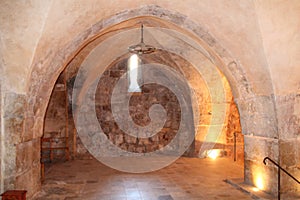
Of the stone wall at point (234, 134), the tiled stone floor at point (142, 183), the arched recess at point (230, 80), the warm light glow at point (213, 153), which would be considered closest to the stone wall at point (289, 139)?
the arched recess at point (230, 80)

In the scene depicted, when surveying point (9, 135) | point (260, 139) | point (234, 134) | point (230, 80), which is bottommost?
point (234, 134)

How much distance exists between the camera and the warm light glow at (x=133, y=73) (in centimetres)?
1064

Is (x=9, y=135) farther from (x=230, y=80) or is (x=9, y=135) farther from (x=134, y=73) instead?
(x=134, y=73)

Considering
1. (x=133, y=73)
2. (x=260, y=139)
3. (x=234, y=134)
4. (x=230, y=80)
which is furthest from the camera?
(x=133, y=73)

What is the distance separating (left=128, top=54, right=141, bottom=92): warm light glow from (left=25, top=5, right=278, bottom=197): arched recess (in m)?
4.88

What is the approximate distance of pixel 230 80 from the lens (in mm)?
5922

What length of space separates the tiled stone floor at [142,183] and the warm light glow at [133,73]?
346 cm

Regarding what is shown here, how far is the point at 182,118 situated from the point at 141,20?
4938 millimetres

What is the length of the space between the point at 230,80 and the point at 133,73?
544cm

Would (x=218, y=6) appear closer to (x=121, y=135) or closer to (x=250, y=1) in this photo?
(x=250, y=1)

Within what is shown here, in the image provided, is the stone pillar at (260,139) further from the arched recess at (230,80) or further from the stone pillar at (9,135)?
the stone pillar at (9,135)

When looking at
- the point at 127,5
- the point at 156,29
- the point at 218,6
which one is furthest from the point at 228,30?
the point at 156,29

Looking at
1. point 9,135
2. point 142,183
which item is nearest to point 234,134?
point 142,183

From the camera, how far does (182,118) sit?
10375 mm
